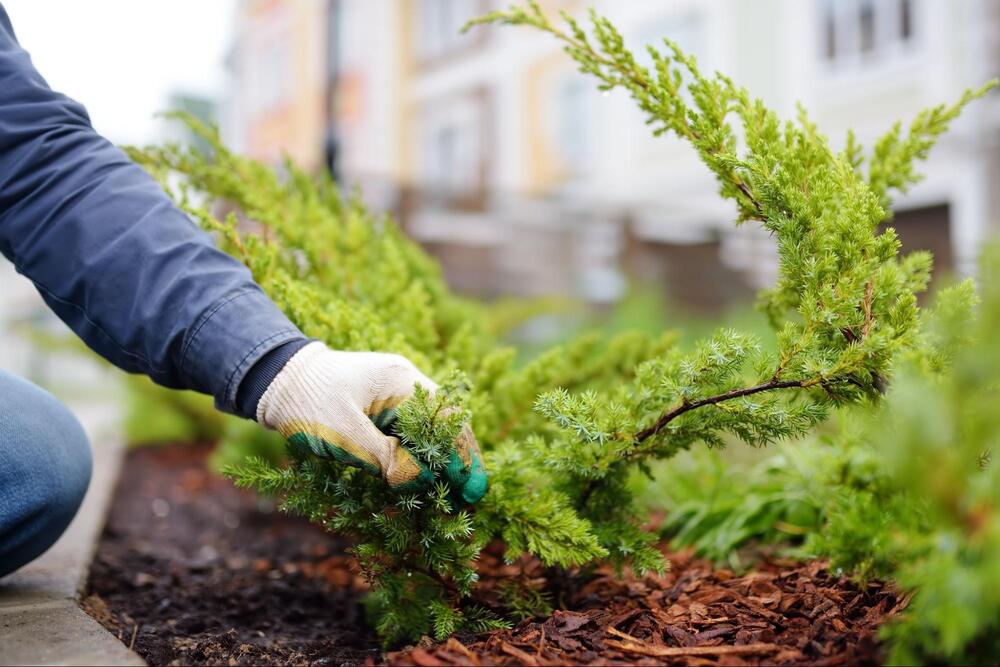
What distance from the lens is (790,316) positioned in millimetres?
1652

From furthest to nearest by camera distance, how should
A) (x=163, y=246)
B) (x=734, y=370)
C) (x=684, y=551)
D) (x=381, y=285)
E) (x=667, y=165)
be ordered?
(x=667, y=165), (x=684, y=551), (x=381, y=285), (x=163, y=246), (x=734, y=370)

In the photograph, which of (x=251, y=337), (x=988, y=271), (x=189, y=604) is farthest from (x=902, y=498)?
(x=189, y=604)

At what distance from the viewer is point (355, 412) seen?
1196mm

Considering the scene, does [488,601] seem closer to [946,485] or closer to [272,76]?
[946,485]

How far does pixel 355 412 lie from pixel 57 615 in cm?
65

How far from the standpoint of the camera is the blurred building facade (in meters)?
7.38

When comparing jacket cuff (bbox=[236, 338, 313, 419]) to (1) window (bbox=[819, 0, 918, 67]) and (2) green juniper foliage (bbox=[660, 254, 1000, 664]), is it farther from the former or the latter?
(1) window (bbox=[819, 0, 918, 67])

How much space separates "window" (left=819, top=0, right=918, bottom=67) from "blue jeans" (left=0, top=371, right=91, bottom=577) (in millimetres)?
8361

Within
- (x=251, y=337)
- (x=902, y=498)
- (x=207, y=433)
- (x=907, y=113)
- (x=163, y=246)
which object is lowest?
(x=207, y=433)

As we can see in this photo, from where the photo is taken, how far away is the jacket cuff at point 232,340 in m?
1.27

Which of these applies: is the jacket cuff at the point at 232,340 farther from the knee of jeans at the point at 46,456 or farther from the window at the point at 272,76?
the window at the point at 272,76

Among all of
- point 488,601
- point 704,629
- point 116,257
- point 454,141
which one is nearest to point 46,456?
point 116,257

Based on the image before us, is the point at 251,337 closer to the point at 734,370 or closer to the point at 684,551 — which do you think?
the point at 734,370

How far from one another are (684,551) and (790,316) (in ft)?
2.17
